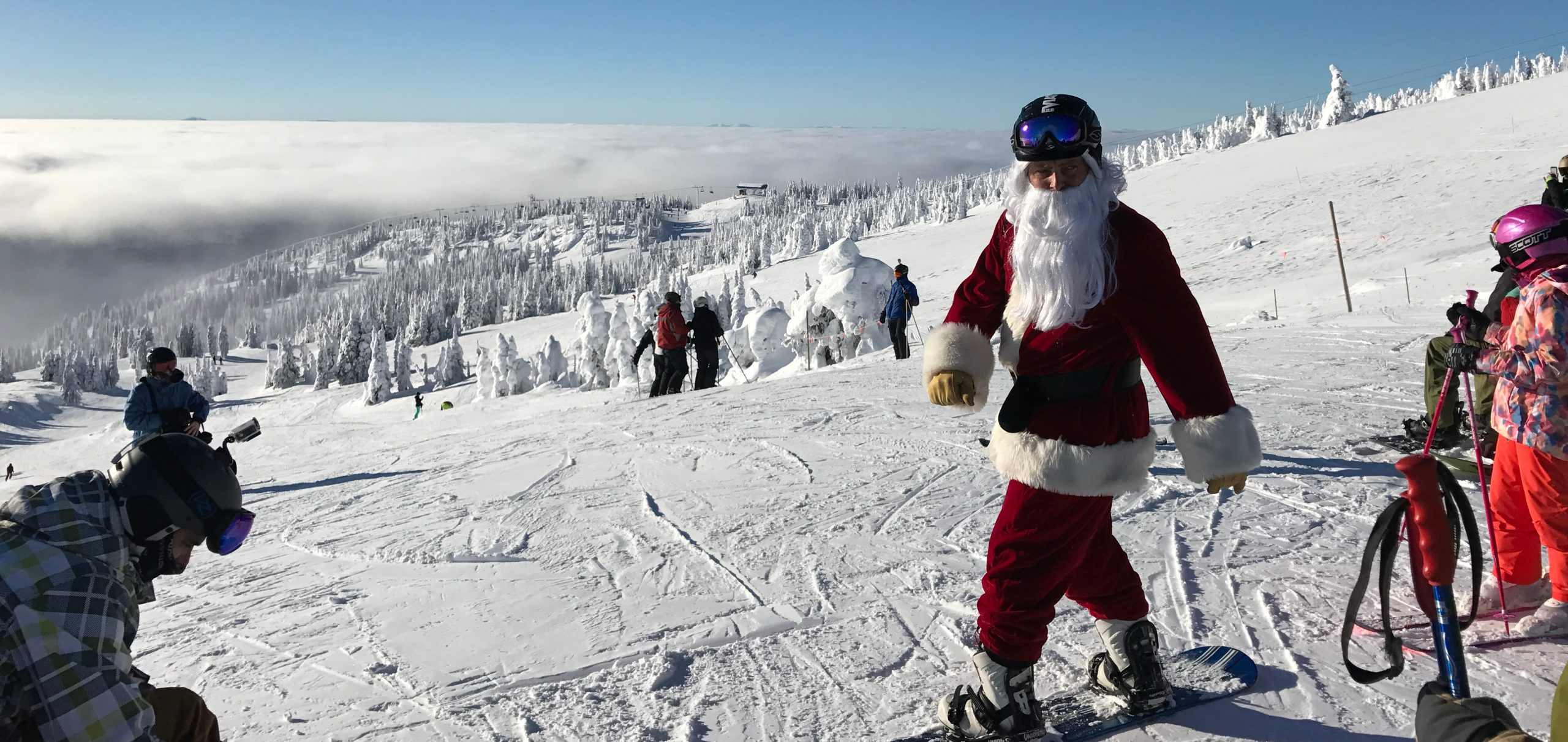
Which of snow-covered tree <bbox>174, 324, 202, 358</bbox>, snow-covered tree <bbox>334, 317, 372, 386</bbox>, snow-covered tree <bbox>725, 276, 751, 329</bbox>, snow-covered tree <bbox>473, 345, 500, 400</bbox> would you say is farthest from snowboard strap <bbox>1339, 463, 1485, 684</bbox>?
snow-covered tree <bbox>174, 324, 202, 358</bbox>

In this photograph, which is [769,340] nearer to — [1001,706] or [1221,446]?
[1001,706]

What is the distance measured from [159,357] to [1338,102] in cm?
9595

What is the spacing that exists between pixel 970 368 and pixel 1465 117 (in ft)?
208

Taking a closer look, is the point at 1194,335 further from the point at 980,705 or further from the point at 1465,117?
the point at 1465,117

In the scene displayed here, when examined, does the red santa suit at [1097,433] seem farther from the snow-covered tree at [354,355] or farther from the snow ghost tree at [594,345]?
the snow-covered tree at [354,355]

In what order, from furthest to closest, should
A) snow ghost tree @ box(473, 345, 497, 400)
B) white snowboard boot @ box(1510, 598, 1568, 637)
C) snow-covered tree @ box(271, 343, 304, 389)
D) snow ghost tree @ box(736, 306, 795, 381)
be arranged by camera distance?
1. snow-covered tree @ box(271, 343, 304, 389)
2. snow ghost tree @ box(473, 345, 497, 400)
3. snow ghost tree @ box(736, 306, 795, 381)
4. white snowboard boot @ box(1510, 598, 1568, 637)

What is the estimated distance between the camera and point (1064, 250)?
237 centimetres

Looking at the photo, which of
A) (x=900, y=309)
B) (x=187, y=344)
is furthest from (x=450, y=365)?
(x=187, y=344)

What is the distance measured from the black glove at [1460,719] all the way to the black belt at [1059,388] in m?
1.11

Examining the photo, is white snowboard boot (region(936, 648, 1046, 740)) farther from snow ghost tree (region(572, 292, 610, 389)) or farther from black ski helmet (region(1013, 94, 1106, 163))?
snow ghost tree (region(572, 292, 610, 389))

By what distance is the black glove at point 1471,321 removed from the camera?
3.11 m

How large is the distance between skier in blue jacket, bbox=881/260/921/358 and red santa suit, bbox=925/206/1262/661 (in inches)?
437

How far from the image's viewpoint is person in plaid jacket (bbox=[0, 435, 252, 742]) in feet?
4.90

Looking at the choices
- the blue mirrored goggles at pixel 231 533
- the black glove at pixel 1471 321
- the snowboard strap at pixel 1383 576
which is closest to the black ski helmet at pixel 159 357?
the blue mirrored goggles at pixel 231 533
